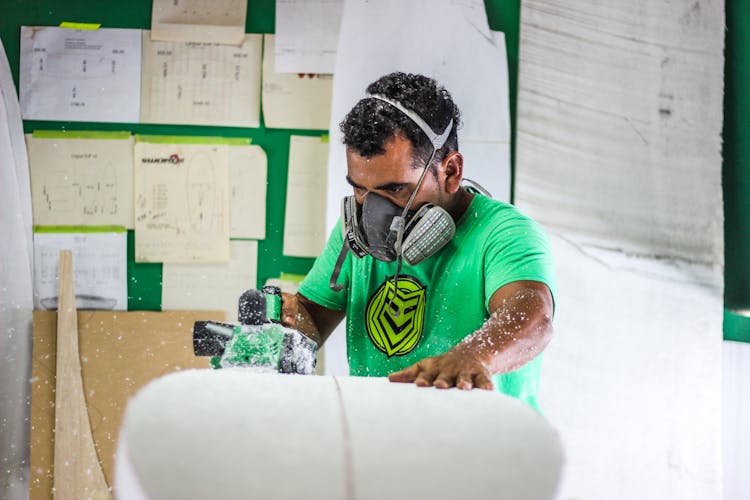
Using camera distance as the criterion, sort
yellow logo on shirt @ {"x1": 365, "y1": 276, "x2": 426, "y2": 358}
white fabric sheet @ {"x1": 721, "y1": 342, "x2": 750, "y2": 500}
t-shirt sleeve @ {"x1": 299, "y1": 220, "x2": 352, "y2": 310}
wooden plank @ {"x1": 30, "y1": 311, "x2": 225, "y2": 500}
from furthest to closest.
Result: wooden plank @ {"x1": 30, "y1": 311, "x2": 225, "y2": 500} → white fabric sheet @ {"x1": 721, "y1": 342, "x2": 750, "y2": 500} → t-shirt sleeve @ {"x1": 299, "y1": 220, "x2": 352, "y2": 310} → yellow logo on shirt @ {"x1": 365, "y1": 276, "x2": 426, "y2": 358}

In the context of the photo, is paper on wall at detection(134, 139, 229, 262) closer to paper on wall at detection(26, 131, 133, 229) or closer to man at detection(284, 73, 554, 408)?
paper on wall at detection(26, 131, 133, 229)

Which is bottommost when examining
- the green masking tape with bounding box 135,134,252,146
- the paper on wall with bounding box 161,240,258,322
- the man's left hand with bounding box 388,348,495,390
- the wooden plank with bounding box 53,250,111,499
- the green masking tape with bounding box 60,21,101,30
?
the wooden plank with bounding box 53,250,111,499

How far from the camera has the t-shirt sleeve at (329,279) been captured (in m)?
1.93

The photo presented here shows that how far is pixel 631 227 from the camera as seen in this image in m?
2.78

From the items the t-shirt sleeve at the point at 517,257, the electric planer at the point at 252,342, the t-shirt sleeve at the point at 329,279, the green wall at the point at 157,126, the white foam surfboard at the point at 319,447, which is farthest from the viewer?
the green wall at the point at 157,126

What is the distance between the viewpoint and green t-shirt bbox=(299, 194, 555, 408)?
5.11 feet

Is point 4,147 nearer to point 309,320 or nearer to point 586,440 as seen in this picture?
point 309,320

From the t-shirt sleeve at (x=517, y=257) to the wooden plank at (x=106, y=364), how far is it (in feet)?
5.03

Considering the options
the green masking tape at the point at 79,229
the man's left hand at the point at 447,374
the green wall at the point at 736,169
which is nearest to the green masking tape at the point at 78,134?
the green masking tape at the point at 79,229

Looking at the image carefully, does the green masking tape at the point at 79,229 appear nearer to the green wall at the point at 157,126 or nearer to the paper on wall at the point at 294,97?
the green wall at the point at 157,126

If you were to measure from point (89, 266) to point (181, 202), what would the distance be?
45cm

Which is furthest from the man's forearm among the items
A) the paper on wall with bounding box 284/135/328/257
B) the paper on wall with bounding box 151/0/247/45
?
the paper on wall with bounding box 151/0/247/45

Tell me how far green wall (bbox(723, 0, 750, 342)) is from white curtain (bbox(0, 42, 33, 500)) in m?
2.75

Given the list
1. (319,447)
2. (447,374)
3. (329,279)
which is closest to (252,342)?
(447,374)
